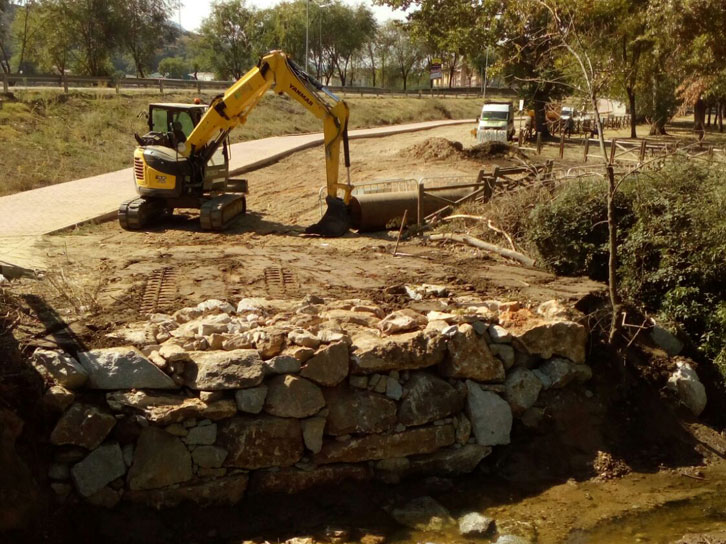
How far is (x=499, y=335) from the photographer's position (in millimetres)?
9234

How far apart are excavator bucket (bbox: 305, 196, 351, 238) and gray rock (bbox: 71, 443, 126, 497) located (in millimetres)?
8016

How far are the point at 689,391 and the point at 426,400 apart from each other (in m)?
3.72

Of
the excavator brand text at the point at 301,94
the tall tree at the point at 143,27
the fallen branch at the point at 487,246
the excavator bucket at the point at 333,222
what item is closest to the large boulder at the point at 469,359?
the fallen branch at the point at 487,246

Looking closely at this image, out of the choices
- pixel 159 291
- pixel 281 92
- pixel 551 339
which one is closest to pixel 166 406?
pixel 159 291

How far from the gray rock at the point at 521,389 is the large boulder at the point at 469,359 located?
21 centimetres

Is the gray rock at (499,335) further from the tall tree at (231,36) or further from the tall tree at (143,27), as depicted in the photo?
the tall tree at (231,36)

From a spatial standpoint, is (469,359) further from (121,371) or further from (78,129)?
(78,129)

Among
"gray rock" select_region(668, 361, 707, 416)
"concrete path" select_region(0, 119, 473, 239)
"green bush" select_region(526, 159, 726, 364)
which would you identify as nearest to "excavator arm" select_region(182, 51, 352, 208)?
"concrete path" select_region(0, 119, 473, 239)

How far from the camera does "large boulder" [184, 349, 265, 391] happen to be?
7.89m

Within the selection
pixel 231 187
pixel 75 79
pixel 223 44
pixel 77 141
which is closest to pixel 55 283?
pixel 231 187

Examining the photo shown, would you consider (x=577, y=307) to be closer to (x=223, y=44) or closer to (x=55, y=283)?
(x=55, y=283)

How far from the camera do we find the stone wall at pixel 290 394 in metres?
7.67

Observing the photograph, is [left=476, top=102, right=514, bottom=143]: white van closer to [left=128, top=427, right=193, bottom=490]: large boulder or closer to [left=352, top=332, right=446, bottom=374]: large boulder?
[left=352, top=332, right=446, bottom=374]: large boulder

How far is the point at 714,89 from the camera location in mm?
30938
